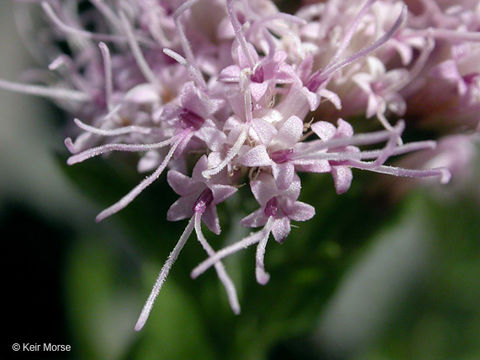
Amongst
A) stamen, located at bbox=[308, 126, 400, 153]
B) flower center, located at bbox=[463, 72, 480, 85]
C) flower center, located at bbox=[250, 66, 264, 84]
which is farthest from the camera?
flower center, located at bbox=[463, 72, 480, 85]

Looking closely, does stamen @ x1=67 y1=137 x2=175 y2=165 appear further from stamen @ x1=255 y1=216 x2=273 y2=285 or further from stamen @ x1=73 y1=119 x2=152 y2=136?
stamen @ x1=255 y1=216 x2=273 y2=285

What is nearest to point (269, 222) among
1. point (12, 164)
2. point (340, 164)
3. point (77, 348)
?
point (340, 164)

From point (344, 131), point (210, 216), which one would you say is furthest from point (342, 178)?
point (210, 216)

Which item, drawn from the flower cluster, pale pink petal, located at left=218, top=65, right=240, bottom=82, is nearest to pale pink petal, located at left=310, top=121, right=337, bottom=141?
the flower cluster

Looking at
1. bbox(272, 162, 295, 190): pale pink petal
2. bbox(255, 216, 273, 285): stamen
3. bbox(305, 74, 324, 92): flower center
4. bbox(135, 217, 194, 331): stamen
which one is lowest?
bbox(135, 217, 194, 331): stamen

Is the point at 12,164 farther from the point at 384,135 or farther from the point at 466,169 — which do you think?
the point at 384,135

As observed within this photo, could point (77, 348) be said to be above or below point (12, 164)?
below
